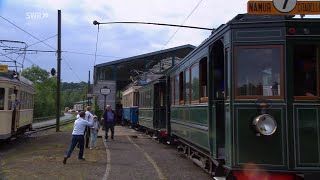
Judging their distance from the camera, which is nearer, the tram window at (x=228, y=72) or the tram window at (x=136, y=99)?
the tram window at (x=228, y=72)

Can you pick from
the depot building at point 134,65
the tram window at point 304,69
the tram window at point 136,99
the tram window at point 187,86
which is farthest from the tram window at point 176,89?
the depot building at point 134,65

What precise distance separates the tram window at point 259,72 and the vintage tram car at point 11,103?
39.3ft

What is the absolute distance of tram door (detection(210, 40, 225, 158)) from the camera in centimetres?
890

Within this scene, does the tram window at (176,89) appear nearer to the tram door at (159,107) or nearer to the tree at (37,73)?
the tram door at (159,107)

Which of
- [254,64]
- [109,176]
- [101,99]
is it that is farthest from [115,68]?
[254,64]

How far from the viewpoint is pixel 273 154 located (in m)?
7.34

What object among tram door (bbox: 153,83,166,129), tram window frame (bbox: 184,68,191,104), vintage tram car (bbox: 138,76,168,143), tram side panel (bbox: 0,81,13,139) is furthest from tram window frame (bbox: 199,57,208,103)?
tram side panel (bbox: 0,81,13,139)

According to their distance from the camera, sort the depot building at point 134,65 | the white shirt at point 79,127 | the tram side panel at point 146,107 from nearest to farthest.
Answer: the white shirt at point 79,127 < the tram side panel at point 146,107 < the depot building at point 134,65

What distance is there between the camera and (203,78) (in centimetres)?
997

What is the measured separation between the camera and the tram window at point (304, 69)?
7449mm

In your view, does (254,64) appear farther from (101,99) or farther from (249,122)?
(101,99)

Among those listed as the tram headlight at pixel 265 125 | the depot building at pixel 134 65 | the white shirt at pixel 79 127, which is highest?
the depot building at pixel 134 65

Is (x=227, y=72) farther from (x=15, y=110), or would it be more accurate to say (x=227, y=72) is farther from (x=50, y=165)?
(x=15, y=110)

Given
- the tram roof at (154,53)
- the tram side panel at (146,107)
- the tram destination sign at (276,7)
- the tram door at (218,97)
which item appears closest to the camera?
the tram destination sign at (276,7)
